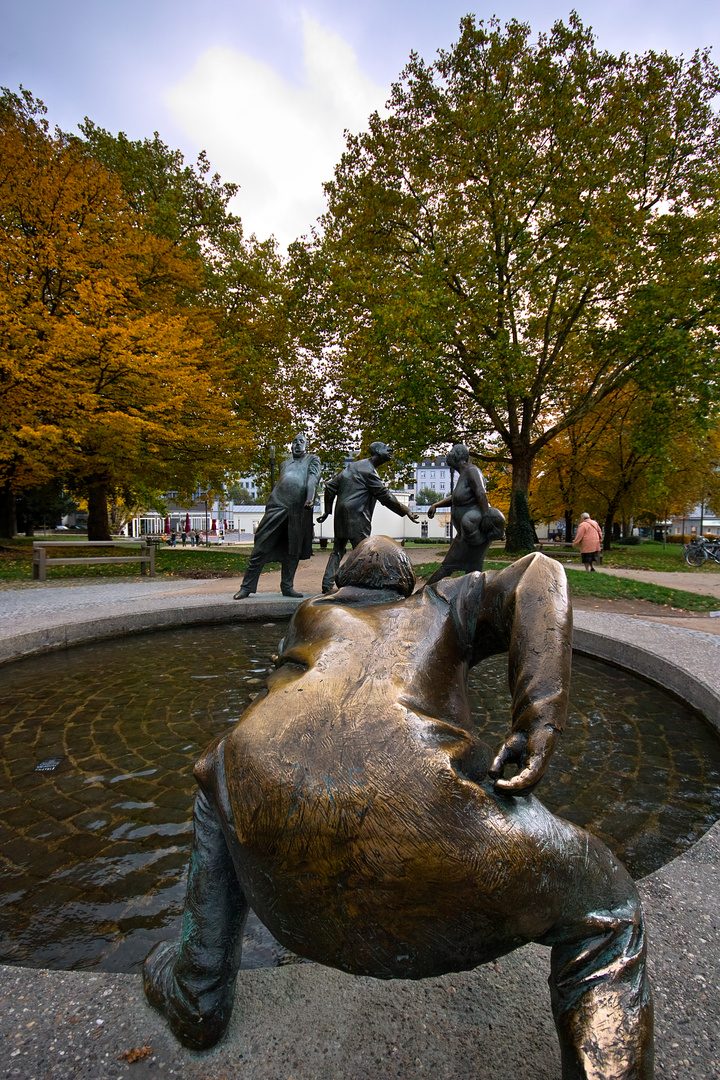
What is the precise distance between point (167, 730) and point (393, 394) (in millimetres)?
13605

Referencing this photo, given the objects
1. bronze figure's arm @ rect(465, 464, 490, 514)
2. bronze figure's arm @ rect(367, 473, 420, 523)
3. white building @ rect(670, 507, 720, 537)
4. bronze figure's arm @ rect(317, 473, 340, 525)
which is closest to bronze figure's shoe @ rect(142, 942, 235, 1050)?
bronze figure's arm @ rect(465, 464, 490, 514)

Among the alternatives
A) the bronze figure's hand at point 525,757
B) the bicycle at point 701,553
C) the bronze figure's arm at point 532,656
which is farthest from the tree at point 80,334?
the bicycle at point 701,553

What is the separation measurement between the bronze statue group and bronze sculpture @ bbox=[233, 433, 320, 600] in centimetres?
606

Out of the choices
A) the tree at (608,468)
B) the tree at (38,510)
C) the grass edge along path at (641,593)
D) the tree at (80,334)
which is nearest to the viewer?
the grass edge along path at (641,593)

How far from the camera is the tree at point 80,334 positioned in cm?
1197

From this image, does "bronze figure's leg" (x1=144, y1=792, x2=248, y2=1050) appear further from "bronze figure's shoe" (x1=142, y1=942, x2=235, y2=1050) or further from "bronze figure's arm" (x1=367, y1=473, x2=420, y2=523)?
"bronze figure's arm" (x1=367, y1=473, x2=420, y2=523)

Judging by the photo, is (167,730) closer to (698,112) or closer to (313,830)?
(313,830)

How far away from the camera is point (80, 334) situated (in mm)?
11695

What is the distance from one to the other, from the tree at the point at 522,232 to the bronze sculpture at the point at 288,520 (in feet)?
25.6

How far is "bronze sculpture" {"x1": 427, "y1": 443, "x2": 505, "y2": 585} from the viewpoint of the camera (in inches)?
275

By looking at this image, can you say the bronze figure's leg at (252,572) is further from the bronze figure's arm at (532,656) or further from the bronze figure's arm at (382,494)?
the bronze figure's arm at (532,656)

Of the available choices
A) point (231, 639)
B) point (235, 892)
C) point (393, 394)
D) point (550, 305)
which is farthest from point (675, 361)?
point (235, 892)

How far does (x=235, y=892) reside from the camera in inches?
42.9

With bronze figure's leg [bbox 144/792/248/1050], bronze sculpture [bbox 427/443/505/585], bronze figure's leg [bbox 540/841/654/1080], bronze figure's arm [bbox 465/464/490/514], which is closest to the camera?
bronze figure's leg [bbox 540/841/654/1080]
